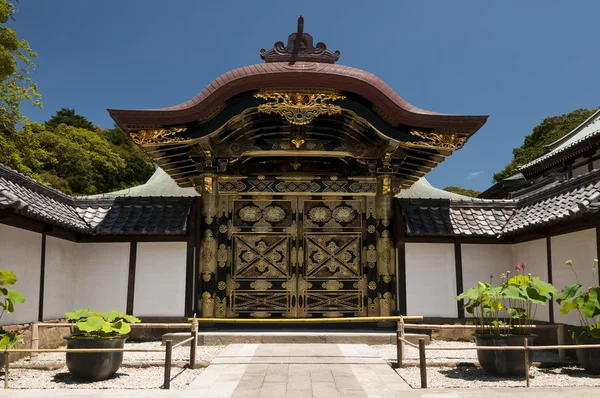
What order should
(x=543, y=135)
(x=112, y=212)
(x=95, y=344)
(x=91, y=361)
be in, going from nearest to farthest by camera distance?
(x=91, y=361) → (x=95, y=344) → (x=112, y=212) → (x=543, y=135)

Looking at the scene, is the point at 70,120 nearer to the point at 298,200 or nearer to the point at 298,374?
the point at 298,200

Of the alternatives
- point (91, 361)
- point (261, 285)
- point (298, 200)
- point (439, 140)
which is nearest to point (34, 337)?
point (91, 361)

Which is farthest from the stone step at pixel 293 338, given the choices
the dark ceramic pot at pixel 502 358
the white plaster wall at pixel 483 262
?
the dark ceramic pot at pixel 502 358

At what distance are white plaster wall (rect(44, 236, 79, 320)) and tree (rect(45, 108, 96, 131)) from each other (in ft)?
125

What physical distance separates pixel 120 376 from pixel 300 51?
7.58 m

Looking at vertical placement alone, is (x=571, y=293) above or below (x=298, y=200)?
below

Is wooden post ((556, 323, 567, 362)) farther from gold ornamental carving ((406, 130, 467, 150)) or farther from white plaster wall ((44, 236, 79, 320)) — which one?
white plaster wall ((44, 236, 79, 320))

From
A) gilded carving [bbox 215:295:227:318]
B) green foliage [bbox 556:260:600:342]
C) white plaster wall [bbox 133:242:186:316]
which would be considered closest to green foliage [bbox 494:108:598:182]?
gilded carving [bbox 215:295:227:318]

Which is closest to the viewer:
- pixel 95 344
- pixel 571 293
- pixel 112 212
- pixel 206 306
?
pixel 95 344

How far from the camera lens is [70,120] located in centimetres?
4709

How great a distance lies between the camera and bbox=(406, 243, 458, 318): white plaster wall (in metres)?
11.8

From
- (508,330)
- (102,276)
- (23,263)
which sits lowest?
(508,330)

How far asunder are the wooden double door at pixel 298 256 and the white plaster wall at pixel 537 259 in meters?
3.19

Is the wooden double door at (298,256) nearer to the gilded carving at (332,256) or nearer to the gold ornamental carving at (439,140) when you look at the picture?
the gilded carving at (332,256)
